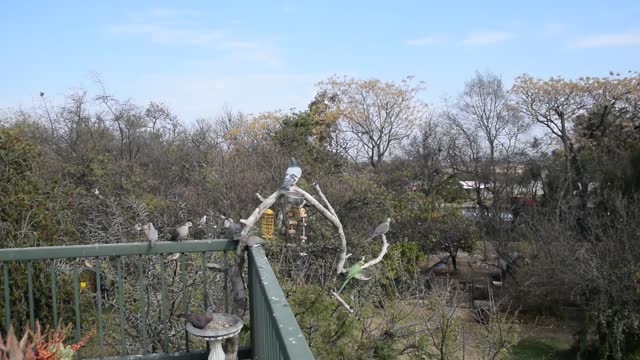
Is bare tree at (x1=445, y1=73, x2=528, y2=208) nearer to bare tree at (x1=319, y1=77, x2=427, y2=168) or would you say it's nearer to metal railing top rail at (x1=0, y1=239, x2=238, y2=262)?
bare tree at (x1=319, y1=77, x2=427, y2=168)

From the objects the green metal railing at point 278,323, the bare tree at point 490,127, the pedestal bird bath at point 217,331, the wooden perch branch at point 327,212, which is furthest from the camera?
the bare tree at point 490,127

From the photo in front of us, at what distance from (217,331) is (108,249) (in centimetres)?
80

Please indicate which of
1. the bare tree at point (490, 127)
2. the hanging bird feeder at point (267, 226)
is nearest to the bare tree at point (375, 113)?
the bare tree at point (490, 127)

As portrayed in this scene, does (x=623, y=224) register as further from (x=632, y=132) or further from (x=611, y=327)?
(x=632, y=132)

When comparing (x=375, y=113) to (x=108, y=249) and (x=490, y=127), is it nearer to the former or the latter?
(x=490, y=127)

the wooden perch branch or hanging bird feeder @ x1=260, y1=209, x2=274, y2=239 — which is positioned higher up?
the wooden perch branch

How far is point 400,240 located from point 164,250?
13.5 metres

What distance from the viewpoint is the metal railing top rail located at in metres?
3.10

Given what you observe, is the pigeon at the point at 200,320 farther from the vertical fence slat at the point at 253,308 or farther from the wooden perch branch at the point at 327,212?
the wooden perch branch at the point at 327,212

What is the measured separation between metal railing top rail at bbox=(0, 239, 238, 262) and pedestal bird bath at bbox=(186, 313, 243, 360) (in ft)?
1.38

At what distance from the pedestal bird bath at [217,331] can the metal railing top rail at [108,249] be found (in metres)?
0.42

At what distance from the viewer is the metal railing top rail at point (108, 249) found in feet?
10.2

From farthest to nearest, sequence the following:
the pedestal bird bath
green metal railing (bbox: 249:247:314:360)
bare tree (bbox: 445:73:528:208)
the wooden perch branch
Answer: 1. bare tree (bbox: 445:73:528:208)
2. the wooden perch branch
3. the pedestal bird bath
4. green metal railing (bbox: 249:247:314:360)

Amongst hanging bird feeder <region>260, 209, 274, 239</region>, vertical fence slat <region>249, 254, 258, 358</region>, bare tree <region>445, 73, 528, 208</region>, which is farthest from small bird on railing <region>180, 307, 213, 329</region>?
bare tree <region>445, 73, 528, 208</region>
